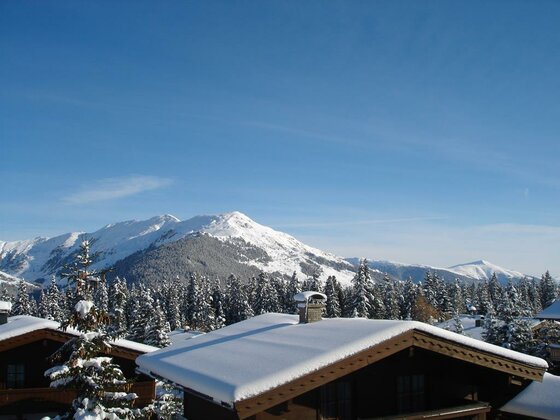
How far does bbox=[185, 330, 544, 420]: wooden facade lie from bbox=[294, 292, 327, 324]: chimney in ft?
8.26

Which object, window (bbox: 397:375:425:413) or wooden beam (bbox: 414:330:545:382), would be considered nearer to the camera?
wooden beam (bbox: 414:330:545:382)

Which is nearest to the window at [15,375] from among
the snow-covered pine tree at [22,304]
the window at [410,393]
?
the window at [410,393]

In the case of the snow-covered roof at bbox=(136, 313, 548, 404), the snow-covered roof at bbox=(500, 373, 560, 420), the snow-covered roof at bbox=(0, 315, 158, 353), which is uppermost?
the snow-covered roof at bbox=(136, 313, 548, 404)

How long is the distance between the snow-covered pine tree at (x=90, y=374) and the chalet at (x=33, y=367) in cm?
669

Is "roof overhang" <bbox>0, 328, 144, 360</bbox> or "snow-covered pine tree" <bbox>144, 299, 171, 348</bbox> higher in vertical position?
"roof overhang" <bbox>0, 328, 144, 360</bbox>

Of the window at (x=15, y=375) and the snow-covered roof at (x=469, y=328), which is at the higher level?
the window at (x=15, y=375)

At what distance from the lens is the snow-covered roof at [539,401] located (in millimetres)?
12797

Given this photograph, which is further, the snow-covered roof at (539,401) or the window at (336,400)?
the snow-covered roof at (539,401)

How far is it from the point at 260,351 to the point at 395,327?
126 inches

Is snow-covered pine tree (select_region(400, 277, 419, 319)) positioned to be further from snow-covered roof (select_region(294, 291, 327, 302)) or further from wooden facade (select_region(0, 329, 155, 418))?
snow-covered roof (select_region(294, 291, 327, 302))

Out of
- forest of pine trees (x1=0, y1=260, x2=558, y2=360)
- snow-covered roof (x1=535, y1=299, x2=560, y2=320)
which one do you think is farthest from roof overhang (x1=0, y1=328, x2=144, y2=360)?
forest of pine trees (x1=0, y1=260, x2=558, y2=360)

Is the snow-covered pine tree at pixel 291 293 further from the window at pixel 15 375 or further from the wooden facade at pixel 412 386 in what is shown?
the wooden facade at pixel 412 386

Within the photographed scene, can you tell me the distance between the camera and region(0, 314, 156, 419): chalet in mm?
20266

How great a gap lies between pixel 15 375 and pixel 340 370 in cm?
1663
